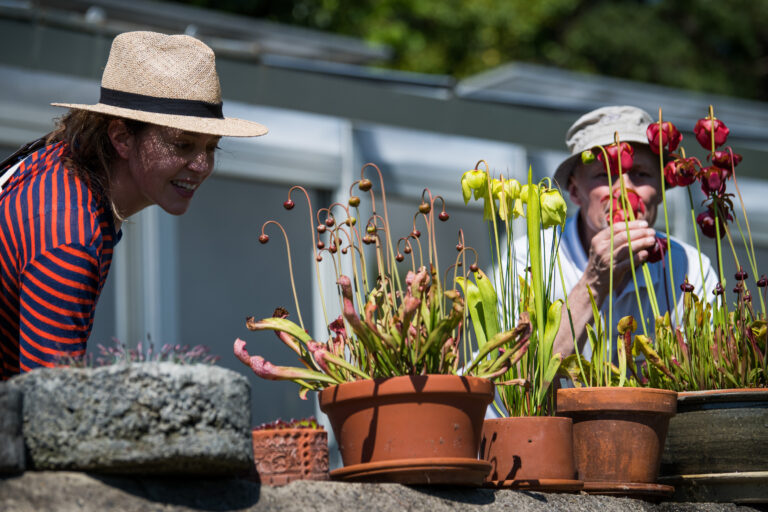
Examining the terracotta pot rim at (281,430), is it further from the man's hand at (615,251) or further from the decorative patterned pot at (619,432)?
the man's hand at (615,251)

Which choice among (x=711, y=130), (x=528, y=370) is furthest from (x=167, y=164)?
(x=711, y=130)

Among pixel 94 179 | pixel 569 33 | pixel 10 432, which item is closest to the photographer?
pixel 10 432

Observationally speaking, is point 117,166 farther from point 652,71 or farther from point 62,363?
point 652,71

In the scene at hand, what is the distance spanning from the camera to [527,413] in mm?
2449

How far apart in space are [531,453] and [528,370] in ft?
0.77

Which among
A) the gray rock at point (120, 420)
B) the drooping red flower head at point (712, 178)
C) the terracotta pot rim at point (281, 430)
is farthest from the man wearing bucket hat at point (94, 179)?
the drooping red flower head at point (712, 178)

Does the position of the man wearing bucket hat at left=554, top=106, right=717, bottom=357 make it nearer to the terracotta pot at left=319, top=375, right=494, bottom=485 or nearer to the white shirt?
the white shirt

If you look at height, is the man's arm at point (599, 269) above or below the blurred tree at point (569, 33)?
below

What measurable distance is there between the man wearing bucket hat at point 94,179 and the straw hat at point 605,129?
1.24m

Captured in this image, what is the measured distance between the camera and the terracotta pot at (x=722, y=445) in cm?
244

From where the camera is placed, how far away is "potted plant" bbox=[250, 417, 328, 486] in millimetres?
2014

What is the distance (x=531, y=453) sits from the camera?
2.30 metres

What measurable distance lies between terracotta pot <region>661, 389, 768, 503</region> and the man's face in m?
0.81

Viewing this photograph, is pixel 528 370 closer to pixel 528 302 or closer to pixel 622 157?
pixel 528 302
